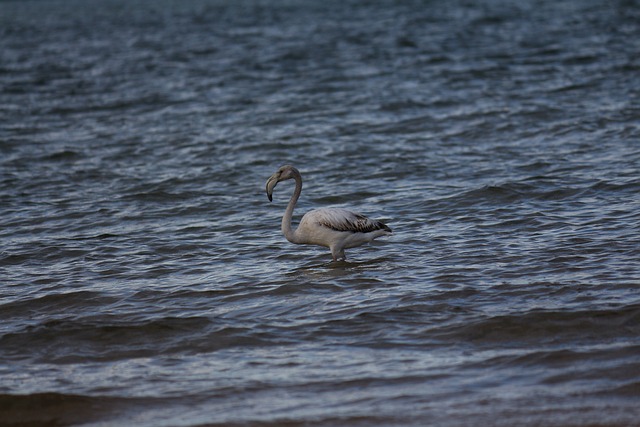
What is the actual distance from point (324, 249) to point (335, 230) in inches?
44.0

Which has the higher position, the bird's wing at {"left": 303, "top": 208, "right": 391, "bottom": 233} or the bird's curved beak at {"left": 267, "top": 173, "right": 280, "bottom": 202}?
the bird's curved beak at {"left": 267, "top": 173, "right": 280, "bottom": 202}

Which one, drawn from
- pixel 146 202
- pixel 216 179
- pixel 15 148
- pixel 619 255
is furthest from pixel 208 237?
pixel 15 148

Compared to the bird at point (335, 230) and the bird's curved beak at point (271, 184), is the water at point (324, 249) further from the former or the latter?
the bird's curved beak at point (271, 184)

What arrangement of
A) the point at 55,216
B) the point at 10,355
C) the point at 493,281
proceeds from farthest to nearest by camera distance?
the point at 55,216 < the point at 493,281 < the point at 10,355

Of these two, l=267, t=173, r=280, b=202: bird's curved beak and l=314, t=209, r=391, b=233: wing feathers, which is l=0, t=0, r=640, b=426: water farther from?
l=267, t=173, r=280, b=202: bird's curved beak

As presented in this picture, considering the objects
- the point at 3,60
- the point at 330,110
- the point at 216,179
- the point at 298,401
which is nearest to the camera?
the point at 298,401

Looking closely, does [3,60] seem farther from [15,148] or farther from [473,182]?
[473,182]

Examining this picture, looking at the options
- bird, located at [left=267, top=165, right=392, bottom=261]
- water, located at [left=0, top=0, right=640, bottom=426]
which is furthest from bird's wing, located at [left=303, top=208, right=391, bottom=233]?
water, located at [left=0, top=0, right=640, bottom=426]

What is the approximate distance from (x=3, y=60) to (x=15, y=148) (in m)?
15.0

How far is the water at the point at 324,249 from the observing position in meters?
7.52

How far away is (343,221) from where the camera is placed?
36.8ft

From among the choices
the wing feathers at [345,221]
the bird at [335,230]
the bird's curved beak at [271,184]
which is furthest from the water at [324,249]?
the bird's curved beak at [271,184]

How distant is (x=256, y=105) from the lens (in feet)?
72.4

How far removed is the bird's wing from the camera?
11172 mm
